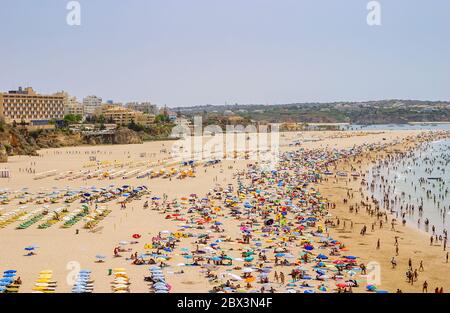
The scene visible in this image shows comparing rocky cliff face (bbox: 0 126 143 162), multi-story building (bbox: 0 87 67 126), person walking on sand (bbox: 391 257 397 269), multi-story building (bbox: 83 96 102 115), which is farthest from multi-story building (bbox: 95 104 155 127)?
person walking on sand (bbox: 391 257 397 269)

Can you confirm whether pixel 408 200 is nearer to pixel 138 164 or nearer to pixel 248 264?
pixel 248 264

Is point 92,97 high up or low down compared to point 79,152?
up

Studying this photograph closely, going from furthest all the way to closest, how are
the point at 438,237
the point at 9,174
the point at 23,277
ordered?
the point at 9,174, the point at 438,237, the point at 23,277

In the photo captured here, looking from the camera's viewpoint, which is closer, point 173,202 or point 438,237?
point 438,237

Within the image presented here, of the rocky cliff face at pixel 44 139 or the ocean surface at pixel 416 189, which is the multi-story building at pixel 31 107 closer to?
the rocky cliff face at pixel 44 139

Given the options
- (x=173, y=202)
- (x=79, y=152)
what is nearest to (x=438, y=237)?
(x=173, y=202)

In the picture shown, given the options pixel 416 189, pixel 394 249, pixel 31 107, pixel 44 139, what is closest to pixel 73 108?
pixel 31 107

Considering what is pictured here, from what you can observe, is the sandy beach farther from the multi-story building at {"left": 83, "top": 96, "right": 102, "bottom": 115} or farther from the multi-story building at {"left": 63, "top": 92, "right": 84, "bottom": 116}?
the multi-story building at {"left": 83, "top": 96, "right": 102, "bottom": 115}

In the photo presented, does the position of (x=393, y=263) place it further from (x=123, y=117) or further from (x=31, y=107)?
(x=123, y=117)
